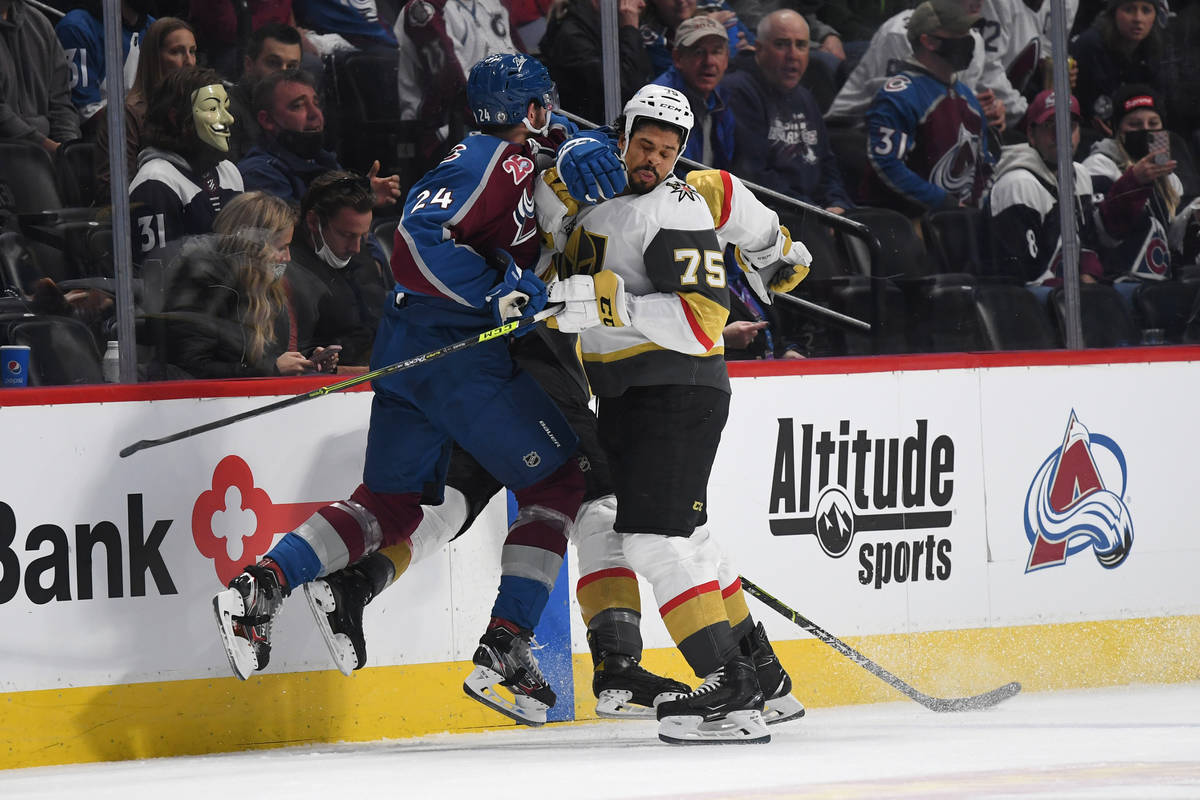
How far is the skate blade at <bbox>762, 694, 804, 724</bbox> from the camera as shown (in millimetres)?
3398

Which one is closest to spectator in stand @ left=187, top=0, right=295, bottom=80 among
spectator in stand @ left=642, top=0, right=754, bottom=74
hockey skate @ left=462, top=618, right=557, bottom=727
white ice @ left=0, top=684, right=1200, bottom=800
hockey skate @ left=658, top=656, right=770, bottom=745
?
spectator in stand @ left=642, top=0, right=754, bottom=74

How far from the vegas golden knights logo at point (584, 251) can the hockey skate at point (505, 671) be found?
0.80 m

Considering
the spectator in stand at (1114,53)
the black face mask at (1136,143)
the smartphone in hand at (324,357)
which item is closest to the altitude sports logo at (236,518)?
the smartphone in hand at (324,357)

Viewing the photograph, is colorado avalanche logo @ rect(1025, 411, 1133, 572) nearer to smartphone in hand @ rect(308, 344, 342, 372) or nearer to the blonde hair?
smartphone in hand @ rect(308, 344, 342, 372)

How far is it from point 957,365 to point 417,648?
1.68 meters

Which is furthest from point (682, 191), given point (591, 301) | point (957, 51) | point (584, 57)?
point (957, 51)

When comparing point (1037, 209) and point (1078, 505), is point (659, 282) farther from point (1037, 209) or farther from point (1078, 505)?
point (1037, 209)

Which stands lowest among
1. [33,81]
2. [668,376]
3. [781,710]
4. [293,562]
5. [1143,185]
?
[781,710]

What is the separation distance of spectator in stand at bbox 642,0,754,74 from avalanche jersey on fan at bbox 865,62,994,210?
0.50 metres

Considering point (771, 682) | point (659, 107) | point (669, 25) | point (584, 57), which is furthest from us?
point (669, 25)

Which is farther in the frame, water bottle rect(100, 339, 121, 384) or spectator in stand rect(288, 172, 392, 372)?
spectator in stand rect(288, 172, 392, 372)

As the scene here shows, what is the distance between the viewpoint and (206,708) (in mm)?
3402

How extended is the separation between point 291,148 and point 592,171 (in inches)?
48.7

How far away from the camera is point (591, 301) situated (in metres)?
3.14
